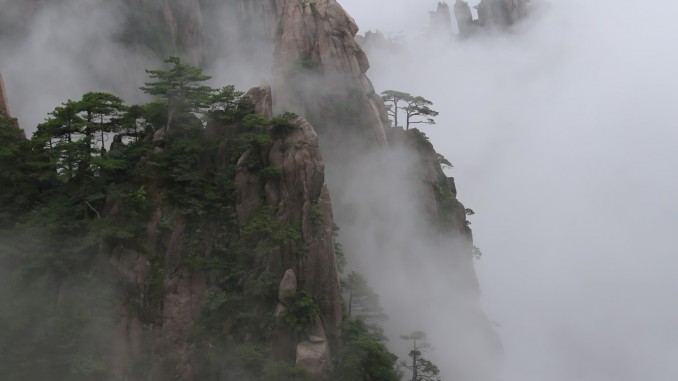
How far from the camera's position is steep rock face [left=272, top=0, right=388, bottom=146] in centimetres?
3859

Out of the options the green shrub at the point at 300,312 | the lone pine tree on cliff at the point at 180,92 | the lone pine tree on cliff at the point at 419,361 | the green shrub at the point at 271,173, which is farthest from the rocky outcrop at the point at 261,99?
the lone pine tree on cliff at the point at 419,361

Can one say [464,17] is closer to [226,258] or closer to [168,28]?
[168,28]

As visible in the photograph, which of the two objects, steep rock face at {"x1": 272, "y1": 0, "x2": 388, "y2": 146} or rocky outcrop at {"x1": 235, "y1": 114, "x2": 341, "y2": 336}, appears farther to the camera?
steep rock face at {"x1": 272, "y1": 0, "x2": 388, "y2": 146}

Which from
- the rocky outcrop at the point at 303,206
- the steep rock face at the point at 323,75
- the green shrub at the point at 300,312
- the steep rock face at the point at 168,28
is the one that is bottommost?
the green shrub at the point at 300,312

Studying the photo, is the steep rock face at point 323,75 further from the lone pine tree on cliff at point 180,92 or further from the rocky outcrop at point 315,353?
the rocky outcrop at point 315,353

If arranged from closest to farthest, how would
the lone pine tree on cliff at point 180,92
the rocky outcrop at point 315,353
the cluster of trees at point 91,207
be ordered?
1. the cluster of trees at point 91,207
2. the rocky outcrop at point 315,353
3. the lone pine tree on cliff at point 180,92

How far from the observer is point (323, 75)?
39500mm

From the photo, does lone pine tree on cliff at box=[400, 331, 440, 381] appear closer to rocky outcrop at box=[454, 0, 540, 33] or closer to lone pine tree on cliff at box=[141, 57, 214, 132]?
lone pine tree on cliff at box=[141, 57, 214, 132]

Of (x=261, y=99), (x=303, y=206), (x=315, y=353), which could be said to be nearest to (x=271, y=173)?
(x=303, y=206)

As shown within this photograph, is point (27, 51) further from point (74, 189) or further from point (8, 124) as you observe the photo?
point (74, 189)

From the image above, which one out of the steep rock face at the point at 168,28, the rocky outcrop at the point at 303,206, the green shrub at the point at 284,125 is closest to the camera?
the rocky outcrop at the point at 303,206

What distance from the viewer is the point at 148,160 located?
2758 cm

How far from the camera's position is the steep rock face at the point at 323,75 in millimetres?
38594

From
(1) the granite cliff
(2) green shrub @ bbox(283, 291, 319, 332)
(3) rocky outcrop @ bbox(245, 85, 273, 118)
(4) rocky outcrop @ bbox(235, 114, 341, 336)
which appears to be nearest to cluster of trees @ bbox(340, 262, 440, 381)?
(1) the granite cliff
